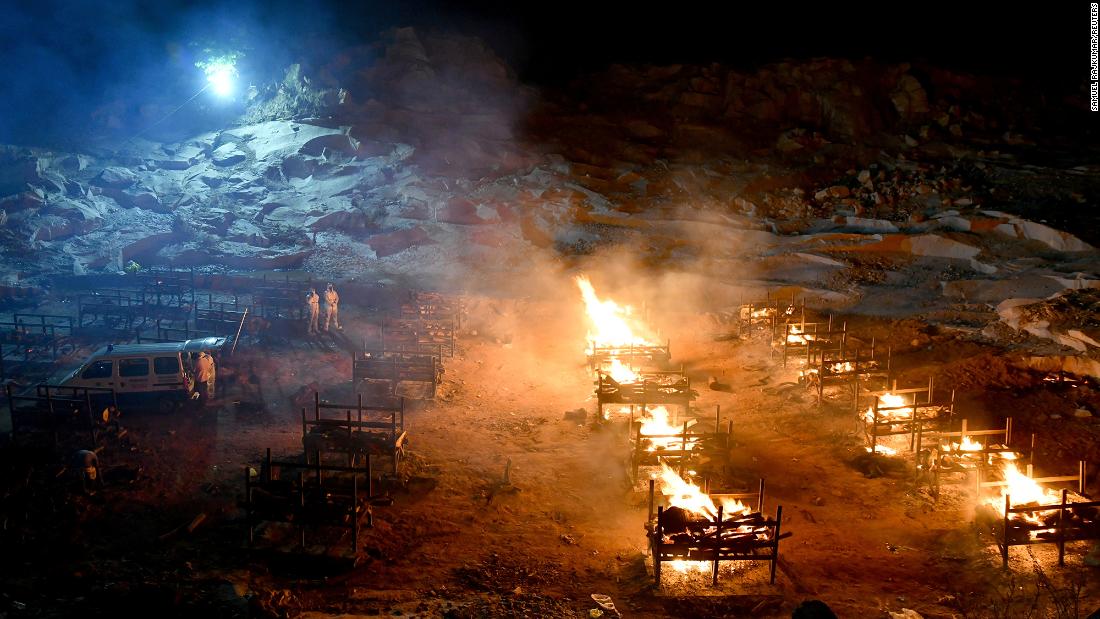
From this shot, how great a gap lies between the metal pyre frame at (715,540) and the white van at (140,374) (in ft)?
42.7

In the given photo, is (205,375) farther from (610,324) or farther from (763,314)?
(763,314)

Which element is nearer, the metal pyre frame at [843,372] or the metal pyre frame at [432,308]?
the metal pyre frame at [843,372]

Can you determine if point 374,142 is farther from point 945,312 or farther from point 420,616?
point 420,616

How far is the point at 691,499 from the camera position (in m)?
12.9

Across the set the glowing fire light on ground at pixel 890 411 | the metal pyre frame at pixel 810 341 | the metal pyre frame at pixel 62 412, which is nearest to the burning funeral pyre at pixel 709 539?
the glowing fire light on ground at pixel 890 411

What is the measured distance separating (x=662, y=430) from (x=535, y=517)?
15.7ft

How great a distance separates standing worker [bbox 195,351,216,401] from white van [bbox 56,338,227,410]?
0.61 ft

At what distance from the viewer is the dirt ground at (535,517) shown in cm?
1039

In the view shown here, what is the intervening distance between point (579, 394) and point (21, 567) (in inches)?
532

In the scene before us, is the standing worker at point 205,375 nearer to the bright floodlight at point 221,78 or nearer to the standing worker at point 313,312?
the standing worker at point 313,312

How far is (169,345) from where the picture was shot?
18328 mm

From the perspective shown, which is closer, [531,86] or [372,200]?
[372,200]

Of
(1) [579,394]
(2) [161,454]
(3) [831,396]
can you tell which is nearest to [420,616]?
(2) [161,454]

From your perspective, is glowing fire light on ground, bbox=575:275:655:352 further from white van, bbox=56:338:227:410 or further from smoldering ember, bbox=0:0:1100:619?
white van, bbox=56:338:227:410
